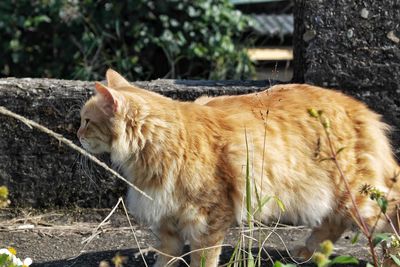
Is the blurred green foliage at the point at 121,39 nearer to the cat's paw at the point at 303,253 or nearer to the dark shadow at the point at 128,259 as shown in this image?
the dark shadow at the point at 128,259

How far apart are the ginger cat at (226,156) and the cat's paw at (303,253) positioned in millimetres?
221

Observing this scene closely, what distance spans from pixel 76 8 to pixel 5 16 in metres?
0.64

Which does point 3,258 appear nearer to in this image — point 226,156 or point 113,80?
point 226,156

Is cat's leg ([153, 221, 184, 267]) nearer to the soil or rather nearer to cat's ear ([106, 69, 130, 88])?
the soil

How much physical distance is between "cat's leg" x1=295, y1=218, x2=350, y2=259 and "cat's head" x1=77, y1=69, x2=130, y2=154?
1238 millimetres

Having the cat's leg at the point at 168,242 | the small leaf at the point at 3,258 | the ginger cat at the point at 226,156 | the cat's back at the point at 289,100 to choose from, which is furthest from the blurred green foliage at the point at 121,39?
the small leaf at the point at 3,258

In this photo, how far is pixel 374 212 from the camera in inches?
160

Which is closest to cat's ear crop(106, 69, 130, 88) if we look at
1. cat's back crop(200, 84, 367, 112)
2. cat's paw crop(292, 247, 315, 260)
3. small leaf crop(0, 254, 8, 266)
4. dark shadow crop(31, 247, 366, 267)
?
cat's back crop(200, 84, 367, 112)

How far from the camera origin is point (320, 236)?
173 inches

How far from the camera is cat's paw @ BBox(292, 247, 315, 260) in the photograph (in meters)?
4.40

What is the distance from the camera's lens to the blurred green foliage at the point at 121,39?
7250 mm

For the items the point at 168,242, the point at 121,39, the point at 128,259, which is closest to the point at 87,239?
the point at 128,259

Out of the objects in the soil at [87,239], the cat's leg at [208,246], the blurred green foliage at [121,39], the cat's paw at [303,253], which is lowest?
the soil at [87,239]

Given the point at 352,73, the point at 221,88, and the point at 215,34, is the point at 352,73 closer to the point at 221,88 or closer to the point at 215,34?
the point at 221,88
